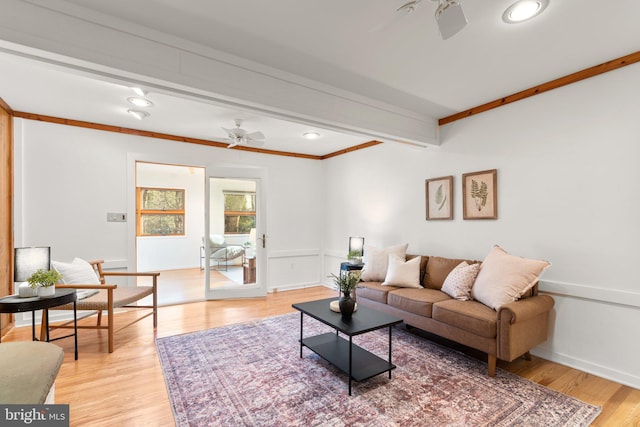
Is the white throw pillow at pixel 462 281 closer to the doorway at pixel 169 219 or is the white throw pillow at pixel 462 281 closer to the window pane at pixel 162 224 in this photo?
the doorway at pixel 169 219

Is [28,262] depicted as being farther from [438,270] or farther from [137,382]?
[438,270]

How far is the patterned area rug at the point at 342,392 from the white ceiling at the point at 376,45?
226cm

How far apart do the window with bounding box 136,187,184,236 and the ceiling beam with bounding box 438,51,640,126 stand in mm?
6638

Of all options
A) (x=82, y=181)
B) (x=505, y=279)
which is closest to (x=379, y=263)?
(x=505, y=279)

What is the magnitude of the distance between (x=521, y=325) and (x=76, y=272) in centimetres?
424

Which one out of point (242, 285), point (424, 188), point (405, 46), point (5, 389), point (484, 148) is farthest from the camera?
point (242, 285)

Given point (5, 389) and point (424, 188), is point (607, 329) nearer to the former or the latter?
point (424, 188)

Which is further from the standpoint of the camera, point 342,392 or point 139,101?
point 139,101

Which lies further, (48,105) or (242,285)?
(242,285)

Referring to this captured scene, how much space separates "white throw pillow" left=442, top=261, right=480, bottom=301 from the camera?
295 cm

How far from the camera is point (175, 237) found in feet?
24.9

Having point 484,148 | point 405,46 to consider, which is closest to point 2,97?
point 405,46

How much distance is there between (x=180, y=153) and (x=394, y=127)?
3.21m

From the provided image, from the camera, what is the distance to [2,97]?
124 inches
